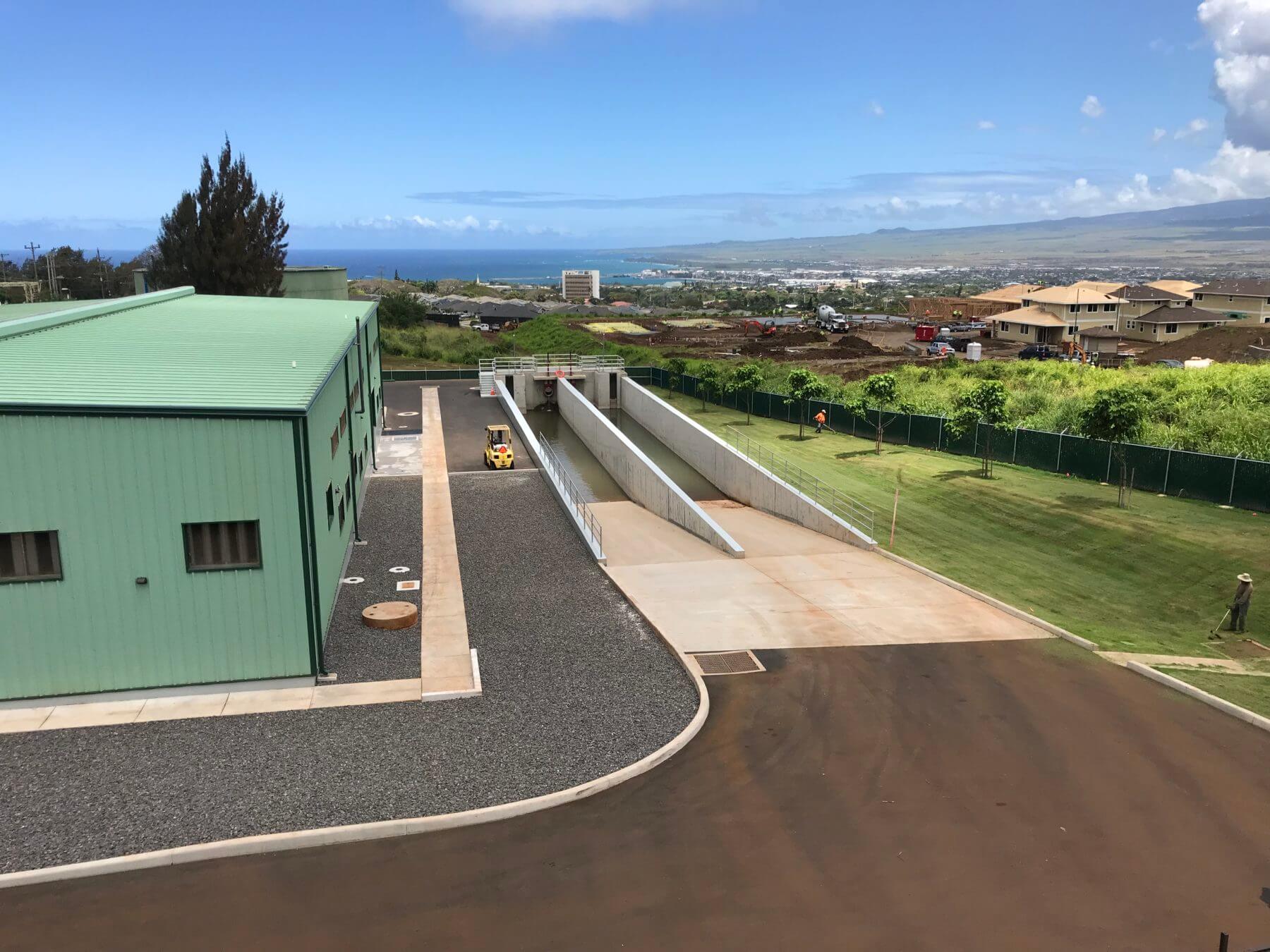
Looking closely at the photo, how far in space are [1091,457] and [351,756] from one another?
2699 centimetres

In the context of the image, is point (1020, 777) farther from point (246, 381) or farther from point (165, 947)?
point (246, 381)

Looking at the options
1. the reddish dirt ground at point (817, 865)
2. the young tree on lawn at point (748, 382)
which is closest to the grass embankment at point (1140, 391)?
the young tree on lawn at point (748, 382)

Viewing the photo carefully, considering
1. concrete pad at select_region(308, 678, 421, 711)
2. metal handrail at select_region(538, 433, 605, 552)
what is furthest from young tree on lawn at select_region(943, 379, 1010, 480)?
concrete pad at select_region(308, 678, 421, 711)

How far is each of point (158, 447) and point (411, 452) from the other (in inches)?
850

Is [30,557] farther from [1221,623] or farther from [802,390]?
[802,390]

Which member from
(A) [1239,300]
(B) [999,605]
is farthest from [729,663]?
(A) [1239,300]

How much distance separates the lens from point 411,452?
3488cm

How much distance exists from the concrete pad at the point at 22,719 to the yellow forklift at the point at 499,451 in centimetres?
2003

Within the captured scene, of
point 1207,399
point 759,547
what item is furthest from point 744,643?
point 1207,399

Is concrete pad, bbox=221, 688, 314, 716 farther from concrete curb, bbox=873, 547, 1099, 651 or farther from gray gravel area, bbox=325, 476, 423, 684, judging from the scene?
concrete curb, bbox=873, 547, 1099, 651

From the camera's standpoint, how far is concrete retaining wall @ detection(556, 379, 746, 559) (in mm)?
26109

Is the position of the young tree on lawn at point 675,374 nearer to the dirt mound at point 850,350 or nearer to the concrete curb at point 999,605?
the dirt mound at point 850,350

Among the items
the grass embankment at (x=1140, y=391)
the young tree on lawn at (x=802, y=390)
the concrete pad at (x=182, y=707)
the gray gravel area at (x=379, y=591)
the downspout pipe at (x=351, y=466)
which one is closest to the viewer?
the concrete pad at (x=182, y=707)

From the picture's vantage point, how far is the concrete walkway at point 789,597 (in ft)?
58.6
